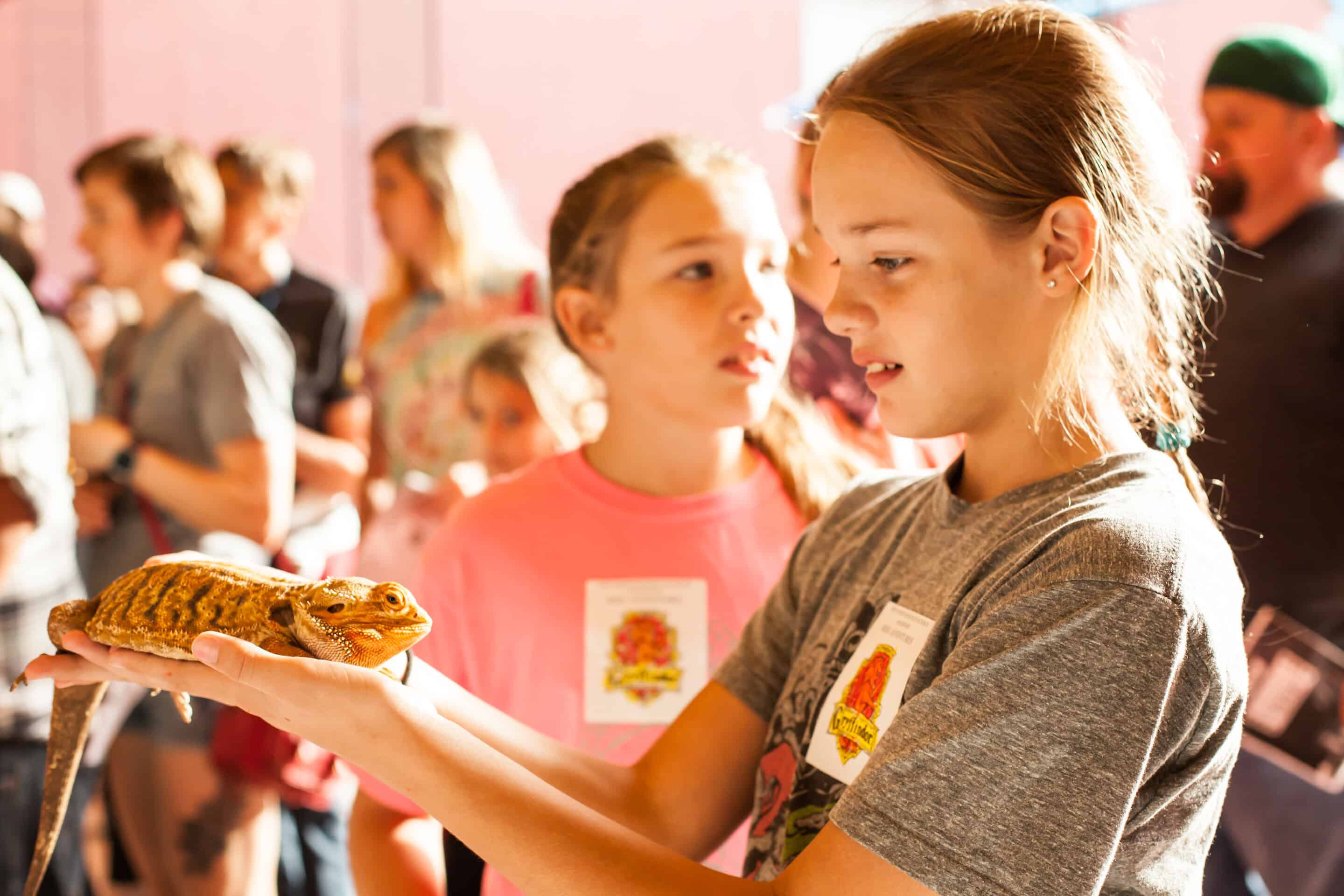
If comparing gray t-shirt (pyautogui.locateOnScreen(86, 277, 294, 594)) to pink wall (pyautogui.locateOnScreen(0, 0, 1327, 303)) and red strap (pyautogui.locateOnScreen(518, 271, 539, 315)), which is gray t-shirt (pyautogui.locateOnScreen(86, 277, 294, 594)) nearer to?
red strap (pyautogui.locateOnScreen(518, 271, 539, 315))

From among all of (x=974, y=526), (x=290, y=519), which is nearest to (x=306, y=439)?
(x=290, y=519)

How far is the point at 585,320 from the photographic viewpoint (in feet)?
6.63

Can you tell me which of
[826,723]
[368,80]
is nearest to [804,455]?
[826,723]

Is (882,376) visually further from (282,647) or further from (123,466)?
(123,466)

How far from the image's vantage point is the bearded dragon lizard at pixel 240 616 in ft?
3.78

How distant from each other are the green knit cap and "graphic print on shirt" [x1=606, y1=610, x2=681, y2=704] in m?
Answer: 2.33

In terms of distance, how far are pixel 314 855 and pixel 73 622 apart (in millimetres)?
1738

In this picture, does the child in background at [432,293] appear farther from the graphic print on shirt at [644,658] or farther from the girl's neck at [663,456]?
the graphic print on shirt at [644,658]

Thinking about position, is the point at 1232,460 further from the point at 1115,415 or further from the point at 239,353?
the point at 239,353

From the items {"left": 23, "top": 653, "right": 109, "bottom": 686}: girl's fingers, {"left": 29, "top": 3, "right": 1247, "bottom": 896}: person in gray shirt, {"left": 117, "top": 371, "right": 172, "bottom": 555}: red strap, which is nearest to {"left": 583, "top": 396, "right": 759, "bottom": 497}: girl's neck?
{"left": 29, "top": 3, "right": 1247, "bottom": 896}: person in gray shirt

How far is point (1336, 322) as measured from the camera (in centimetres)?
299

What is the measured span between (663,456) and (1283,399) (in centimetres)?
188

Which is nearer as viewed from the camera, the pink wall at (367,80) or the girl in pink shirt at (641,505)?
the girl in pink shirt at (641,505)

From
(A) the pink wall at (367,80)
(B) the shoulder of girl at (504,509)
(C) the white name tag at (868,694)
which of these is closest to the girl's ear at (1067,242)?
(C) the white name tag at (868,694)
